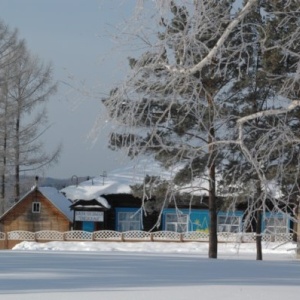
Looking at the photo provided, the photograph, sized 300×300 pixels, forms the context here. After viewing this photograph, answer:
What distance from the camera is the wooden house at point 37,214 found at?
46.2 meters

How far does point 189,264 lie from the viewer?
14.5 metres

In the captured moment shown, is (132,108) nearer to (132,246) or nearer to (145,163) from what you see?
(145,163)

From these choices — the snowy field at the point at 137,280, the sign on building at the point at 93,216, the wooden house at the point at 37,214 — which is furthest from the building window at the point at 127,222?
the snowy field at the point at 137,280

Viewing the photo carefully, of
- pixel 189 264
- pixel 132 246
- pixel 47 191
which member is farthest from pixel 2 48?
pixel 189 264

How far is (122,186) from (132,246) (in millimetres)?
7985

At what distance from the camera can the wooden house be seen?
46.2 metres

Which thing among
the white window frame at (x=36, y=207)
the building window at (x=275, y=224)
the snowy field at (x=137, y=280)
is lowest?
the snowy field at (x=137, y=280)

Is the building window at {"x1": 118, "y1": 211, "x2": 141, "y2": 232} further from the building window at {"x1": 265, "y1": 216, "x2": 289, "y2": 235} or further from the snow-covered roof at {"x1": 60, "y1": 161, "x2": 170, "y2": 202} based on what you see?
the building window at {"x1": 265, "y1": 216, "x2": 289, "y2": 235}

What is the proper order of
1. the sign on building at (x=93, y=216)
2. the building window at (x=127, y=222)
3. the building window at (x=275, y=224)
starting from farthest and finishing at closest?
the building window at (x=127, y=222)
the sign on building at (x=93, y=216)
the building window at (x=275, y=224)

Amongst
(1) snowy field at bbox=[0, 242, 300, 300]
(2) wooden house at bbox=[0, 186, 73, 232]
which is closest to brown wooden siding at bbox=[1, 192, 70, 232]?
(2) wooden house at bbox=[0, 186, 73, 232]

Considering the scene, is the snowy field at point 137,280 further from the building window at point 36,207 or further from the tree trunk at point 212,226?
the building window at point 36,207

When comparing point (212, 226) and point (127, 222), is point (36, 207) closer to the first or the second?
point (127, 222)

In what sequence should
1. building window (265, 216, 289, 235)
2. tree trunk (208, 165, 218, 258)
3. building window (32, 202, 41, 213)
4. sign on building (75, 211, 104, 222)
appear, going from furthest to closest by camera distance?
building window (32, 202, 41, 213) < sign on building (75, 211, 104, 222) < tree trunk (208, 165, 218, 258) < building window (265, 216, 289, 235)

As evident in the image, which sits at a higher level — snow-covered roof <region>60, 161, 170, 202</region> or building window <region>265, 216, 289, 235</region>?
snow-covered roof <region>60, 161, 170, 202</region>
